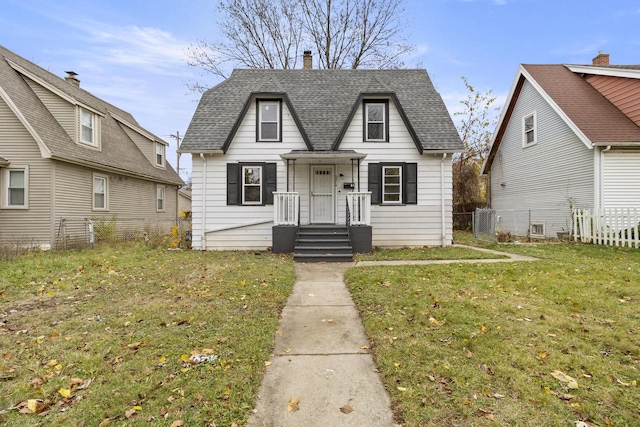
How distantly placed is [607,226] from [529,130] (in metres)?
6.71

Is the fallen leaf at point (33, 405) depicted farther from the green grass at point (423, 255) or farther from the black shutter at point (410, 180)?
the black shutter at point (410, 180)

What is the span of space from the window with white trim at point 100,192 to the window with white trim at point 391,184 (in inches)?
496

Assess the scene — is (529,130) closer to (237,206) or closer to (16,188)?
(237,206)

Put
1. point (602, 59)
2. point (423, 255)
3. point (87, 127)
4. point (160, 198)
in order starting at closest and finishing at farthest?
1. point (423, 255)
2. point (87, 127)
3. point (602, 59)
4. point (160, 198)

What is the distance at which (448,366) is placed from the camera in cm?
313

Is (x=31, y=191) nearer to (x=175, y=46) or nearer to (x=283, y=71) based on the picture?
(x=283, y=71)

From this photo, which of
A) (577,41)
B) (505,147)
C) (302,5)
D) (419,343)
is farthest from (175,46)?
(577,41)

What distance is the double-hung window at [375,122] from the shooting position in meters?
12.1

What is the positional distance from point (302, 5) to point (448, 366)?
24.8 meters

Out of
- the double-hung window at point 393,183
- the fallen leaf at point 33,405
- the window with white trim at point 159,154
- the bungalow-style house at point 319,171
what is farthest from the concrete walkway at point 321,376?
the window with white trim at point 159,154

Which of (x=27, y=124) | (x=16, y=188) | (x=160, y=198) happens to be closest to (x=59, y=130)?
(x=27, y=124)

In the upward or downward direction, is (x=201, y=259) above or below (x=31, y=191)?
below

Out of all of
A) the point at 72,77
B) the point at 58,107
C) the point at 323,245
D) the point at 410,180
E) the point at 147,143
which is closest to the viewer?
the point at 323,245

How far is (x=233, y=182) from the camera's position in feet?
38.9
